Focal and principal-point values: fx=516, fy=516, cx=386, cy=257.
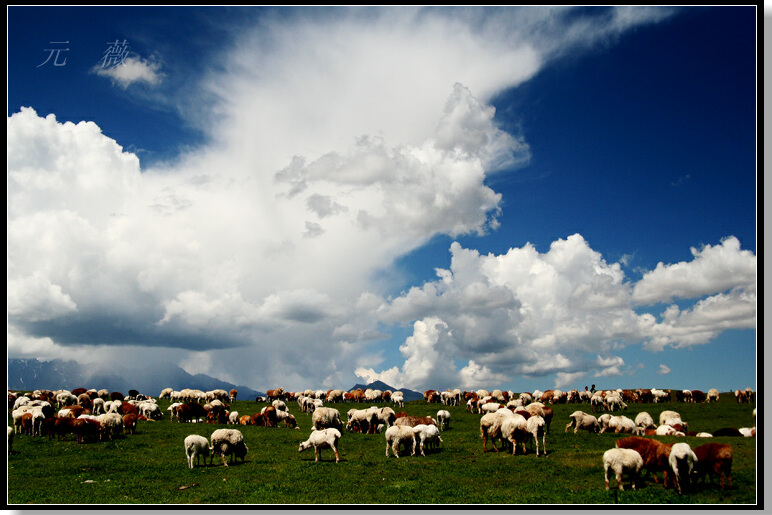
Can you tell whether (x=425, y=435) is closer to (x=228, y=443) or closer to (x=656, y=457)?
(x=228, y=443)

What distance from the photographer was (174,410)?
5156cm

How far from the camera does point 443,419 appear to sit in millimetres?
42562

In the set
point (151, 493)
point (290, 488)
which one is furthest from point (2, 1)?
point (290, 488)

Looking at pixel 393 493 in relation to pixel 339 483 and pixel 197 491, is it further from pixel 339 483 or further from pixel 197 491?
pixel 197 491

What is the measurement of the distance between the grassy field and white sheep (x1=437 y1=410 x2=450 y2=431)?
4.80 metres

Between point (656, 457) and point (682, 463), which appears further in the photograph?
point (656, 457)

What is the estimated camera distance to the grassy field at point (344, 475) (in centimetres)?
1988

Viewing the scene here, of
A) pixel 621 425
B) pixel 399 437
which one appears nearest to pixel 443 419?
pixel 621 425

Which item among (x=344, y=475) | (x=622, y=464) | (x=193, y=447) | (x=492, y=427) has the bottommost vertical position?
(x=344, y=475)

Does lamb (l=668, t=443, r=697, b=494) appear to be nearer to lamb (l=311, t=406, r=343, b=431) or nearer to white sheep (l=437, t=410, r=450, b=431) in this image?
white sheep (l=437, t=410, r=450, b=431)

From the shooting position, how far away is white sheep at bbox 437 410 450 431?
4175 cm

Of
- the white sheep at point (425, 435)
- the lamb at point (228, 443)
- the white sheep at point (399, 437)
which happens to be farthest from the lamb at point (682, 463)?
the lamb at point (228, 443)

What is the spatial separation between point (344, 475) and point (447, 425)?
20324 mm

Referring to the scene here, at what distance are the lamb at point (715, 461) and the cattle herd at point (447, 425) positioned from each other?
0.11 ft
